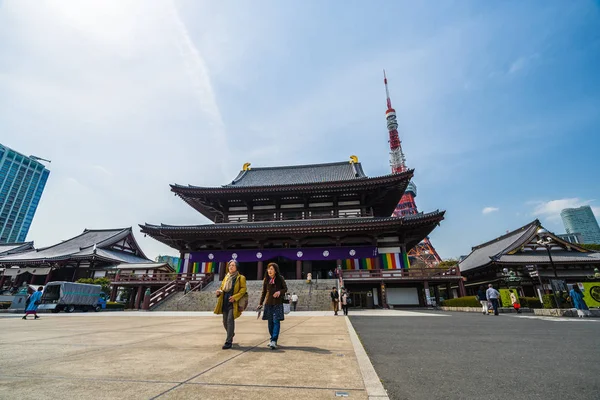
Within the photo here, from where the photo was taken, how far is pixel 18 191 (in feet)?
254

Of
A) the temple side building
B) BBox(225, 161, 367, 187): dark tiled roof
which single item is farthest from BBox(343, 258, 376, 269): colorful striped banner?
BBox(225, 161, 367, 187): dark tiled roof

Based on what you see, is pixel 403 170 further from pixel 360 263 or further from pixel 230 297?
pixel 230 297

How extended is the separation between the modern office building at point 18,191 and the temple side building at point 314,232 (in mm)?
88661

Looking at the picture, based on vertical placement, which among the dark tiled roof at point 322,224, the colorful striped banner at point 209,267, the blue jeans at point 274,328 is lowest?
the blue jeans at point 274,328

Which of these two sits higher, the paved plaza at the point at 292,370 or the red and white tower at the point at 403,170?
the red and white tower at the point at 403,170

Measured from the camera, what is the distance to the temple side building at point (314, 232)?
1809 cm

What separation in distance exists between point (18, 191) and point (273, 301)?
110 metres

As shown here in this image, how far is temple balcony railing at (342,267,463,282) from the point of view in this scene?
16984mm

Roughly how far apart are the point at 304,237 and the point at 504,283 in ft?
54.6

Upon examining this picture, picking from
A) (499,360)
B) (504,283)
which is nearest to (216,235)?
(499,360)

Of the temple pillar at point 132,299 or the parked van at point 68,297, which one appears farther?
the temple pillar at point 132,299

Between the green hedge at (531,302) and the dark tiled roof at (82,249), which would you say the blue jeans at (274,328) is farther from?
the dark tiled roof at (82,249)

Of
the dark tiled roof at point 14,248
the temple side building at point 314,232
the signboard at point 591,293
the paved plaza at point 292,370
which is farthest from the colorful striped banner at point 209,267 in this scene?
the dark tiled roof at point 14,248

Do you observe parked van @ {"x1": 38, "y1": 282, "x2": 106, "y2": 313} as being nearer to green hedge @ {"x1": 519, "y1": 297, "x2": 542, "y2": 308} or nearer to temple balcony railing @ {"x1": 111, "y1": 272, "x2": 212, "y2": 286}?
temple balcony railing @ {"x1": 111, "y1": 272, "x2": 212, "y2": 286}
